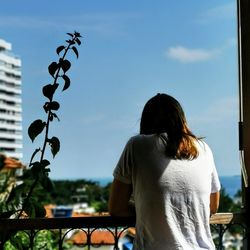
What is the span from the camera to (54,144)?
2.40m

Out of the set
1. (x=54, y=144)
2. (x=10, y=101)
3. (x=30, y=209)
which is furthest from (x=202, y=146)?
(x=10, y=101)

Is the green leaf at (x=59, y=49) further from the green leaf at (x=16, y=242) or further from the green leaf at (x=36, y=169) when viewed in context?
the green leaf at (x=16, y=242)

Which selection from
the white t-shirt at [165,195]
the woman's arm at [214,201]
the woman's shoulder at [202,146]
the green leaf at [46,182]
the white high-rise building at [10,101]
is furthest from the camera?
the white high-rise building at [10,101]

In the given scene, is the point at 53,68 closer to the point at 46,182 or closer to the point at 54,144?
the point at 54,144

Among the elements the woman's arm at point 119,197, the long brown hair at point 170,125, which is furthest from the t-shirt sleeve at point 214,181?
the woman's arm at point 119,197

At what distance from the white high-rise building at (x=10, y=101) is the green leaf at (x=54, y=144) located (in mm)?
2136

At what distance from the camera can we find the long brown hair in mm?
2031

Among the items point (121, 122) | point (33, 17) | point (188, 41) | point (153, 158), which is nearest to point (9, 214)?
point (153, 158)

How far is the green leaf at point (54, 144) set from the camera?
2.40 metres

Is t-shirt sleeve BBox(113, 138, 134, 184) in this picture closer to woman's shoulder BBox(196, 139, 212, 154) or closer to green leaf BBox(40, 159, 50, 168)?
woman's shoulder BBox(196, 139, 212, 154)

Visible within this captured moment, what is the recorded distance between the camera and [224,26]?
124 inches

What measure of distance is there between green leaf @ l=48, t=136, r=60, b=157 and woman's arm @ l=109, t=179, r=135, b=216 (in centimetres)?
41

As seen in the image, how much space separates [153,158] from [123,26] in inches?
199

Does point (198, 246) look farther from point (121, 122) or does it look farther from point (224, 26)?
point (121, 122)
